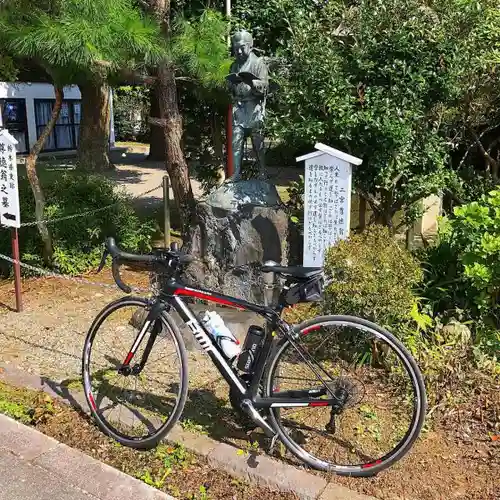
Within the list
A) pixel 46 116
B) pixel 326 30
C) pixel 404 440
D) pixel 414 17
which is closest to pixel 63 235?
pixel 326 30

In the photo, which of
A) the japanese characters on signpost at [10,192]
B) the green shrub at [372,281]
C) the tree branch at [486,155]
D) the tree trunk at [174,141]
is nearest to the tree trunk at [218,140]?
the tree trunk at [174,141]

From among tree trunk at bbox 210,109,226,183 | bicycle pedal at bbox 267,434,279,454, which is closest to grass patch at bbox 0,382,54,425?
bicycle pedal at bbox 267,434,279,454

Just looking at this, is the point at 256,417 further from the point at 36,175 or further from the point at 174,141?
the point at 174,141

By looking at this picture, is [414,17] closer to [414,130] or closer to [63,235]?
[414,130]

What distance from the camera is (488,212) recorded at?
13.5ft

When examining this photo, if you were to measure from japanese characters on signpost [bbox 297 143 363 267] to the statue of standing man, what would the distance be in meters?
1.29

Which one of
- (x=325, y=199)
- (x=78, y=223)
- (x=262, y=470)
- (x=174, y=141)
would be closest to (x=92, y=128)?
(x=174, y=141)

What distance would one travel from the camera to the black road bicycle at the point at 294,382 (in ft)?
9.49

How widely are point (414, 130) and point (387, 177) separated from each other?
50 centimetres

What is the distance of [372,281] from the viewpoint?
3.62 m

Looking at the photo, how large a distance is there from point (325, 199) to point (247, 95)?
1647 millimetres

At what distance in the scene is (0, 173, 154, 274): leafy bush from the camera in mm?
6820

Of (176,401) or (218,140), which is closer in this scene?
(176,401)

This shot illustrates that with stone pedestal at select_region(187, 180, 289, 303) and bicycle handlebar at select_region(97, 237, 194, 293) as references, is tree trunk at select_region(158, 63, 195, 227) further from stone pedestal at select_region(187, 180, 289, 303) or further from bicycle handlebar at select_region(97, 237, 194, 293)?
bicycle handlebar at select_region(97, 237, 194, 293)
